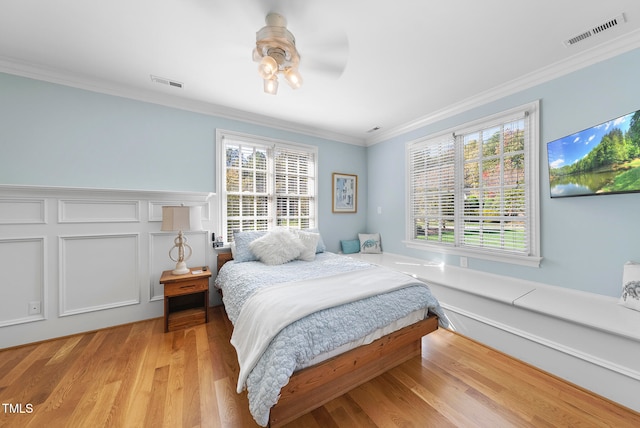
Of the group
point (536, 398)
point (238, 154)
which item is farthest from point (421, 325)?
point (238, 154)

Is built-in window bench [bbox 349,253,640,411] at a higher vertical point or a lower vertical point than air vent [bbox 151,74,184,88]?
lower

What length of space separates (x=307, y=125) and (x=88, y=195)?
9.14 feet

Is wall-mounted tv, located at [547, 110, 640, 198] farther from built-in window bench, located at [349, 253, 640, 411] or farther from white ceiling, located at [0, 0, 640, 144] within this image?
built-in window bench, located at [349, 253, 640, 411]

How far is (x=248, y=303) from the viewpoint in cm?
169

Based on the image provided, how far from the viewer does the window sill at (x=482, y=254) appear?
2.35 metres

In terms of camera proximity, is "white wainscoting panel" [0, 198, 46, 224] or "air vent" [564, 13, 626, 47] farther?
"white wainscoting panel" [0, 198, 46, 224]

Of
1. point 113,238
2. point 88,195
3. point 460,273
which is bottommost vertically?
point 460,273

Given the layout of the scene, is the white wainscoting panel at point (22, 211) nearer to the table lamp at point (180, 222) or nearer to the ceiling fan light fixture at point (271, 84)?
the table lamp at point (180, 222)

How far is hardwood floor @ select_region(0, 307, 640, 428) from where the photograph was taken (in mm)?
1382

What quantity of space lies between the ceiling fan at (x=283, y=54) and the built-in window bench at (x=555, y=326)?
8.11ft

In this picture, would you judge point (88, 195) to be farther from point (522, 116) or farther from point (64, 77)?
point (522, 116)

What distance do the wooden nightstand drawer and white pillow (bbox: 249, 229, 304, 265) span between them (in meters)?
0.63

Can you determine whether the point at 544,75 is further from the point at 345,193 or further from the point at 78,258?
the point at 78,258

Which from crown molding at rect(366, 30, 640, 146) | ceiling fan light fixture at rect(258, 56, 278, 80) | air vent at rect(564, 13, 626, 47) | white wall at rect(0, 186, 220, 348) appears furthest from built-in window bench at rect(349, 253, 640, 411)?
white wall at rect(0, 186, 220, 348)
